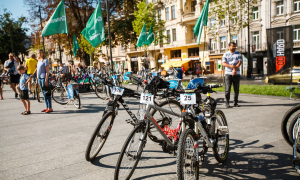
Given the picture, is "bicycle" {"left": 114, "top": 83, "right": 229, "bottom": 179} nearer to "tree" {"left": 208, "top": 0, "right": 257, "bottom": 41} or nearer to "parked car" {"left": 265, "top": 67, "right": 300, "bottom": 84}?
"parked car" {"left": 265, "top": 67, "right": 300, "bottom": 84}

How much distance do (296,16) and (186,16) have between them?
16.2 metres

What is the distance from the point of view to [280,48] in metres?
10.0

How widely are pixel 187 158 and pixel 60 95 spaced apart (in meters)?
8.11

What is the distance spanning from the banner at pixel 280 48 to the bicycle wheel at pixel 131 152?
8.90 meters

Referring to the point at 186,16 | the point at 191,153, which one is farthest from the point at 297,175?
the point at 186,16

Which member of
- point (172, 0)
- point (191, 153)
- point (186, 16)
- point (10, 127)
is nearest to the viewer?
point (191, 153)

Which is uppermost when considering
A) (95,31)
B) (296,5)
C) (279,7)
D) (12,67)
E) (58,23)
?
(279,7)

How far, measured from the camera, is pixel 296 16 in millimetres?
29062

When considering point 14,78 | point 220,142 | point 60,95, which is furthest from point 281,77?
point 14,78

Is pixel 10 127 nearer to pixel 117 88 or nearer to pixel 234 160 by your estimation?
pixel 117 88

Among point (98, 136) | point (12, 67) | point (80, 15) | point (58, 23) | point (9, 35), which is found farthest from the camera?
point (9, 35)

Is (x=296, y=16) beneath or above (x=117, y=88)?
above

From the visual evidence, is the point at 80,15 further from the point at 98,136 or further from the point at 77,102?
the point at 98,136

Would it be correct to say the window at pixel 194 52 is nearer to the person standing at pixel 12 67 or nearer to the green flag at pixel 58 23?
the person standing at pixel 12 67
